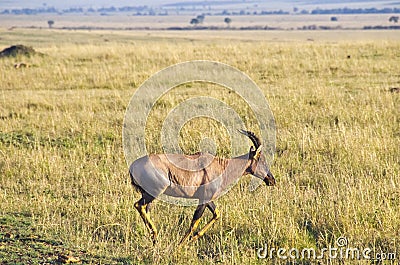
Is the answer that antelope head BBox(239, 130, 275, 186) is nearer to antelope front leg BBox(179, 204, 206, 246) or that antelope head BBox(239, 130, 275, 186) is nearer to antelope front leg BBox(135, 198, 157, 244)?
antelope front leg BBox(179, 204, 206, 246)

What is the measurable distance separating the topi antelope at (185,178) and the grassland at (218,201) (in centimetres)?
41

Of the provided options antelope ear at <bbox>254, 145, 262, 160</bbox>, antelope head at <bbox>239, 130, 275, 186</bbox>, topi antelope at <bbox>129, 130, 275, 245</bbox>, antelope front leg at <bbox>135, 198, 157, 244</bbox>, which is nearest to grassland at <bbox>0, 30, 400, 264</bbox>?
antelope front leg at <bbox>135, 198, 157, 244</bbox>

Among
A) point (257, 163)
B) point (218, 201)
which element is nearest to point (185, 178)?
point (257, 163)

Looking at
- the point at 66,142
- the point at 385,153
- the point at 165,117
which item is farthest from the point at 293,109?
the point at 66,142

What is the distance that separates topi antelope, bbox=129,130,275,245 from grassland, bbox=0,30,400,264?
1.35 ft

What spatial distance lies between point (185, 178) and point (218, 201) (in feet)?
5.09

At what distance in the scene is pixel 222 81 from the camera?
16.7 meters

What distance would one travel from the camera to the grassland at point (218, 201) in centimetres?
565

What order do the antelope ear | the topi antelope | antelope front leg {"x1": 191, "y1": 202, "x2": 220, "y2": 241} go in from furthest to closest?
the antelope ear → antelope front leg {"x1": 191, "y1": 202, "x2": 220, "y2": 241} → the topi antelope

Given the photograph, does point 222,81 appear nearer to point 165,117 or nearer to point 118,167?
point 165,117

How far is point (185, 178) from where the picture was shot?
5.35 m

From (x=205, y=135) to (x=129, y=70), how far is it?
10186 mm

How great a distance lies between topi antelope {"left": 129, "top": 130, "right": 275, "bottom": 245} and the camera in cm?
528

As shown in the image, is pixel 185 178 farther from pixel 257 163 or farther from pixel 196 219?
pixel 257 163
